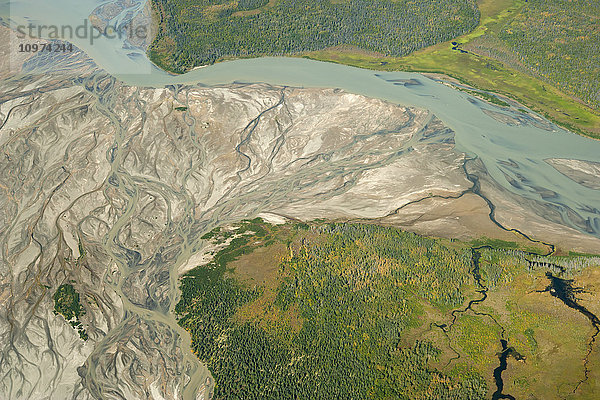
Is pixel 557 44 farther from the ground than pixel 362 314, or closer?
farther from the ground

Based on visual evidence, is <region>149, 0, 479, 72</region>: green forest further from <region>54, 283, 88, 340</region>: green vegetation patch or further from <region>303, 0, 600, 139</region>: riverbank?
<region>54, 283, 88, 340</region>: green vegetation patch

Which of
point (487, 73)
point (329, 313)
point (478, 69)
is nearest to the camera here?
point (329, 313)

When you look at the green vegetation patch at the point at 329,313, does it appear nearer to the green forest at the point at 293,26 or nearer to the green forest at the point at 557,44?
the green forest at the point at 293,26

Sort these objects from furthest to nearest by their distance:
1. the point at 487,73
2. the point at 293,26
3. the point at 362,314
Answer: the point at 293,26, the point at 487,73, the point at 362,314

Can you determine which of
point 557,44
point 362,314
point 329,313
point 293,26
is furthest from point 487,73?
point 329,313

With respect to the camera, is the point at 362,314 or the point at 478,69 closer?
the point at 362,314

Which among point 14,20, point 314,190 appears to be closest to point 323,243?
point 314,190

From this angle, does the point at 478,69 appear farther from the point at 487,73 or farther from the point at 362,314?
the point at 362,314
